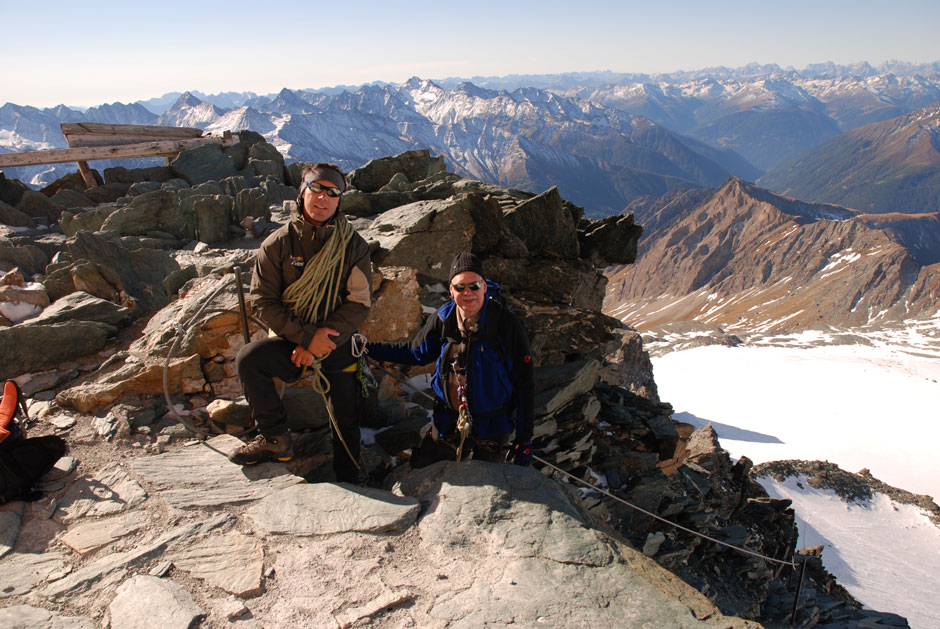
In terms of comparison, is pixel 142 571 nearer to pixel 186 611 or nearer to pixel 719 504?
pixel 186 611

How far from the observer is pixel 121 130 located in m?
A: 22.4

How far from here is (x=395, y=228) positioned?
11.6 metres

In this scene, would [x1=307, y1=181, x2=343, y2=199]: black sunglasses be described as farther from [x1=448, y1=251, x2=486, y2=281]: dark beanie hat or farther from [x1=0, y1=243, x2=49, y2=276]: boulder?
[x1=0, y1=243, x2=49, y2=276]: boulder

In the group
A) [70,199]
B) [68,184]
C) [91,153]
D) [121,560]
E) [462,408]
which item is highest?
[91,153]

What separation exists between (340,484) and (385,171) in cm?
1518

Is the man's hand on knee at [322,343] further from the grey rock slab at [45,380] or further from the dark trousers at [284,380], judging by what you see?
the grey rock slab at [45,380]

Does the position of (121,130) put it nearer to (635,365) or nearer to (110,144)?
(110,144)

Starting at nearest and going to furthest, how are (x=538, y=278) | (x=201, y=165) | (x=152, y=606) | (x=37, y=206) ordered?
(x=152, y=606) → (x=538, y=278) → (x=37, y=206) → (x=201, y=165)

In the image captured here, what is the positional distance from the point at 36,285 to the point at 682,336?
542 ft

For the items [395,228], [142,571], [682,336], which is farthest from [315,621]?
[682,336]

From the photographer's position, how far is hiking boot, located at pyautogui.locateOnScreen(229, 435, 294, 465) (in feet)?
21.0

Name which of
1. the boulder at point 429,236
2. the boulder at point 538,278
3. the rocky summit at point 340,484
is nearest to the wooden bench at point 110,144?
the rocky summit at point 340,484

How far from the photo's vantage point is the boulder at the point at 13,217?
17.2 metres

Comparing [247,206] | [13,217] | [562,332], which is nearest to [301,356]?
[562,332]
